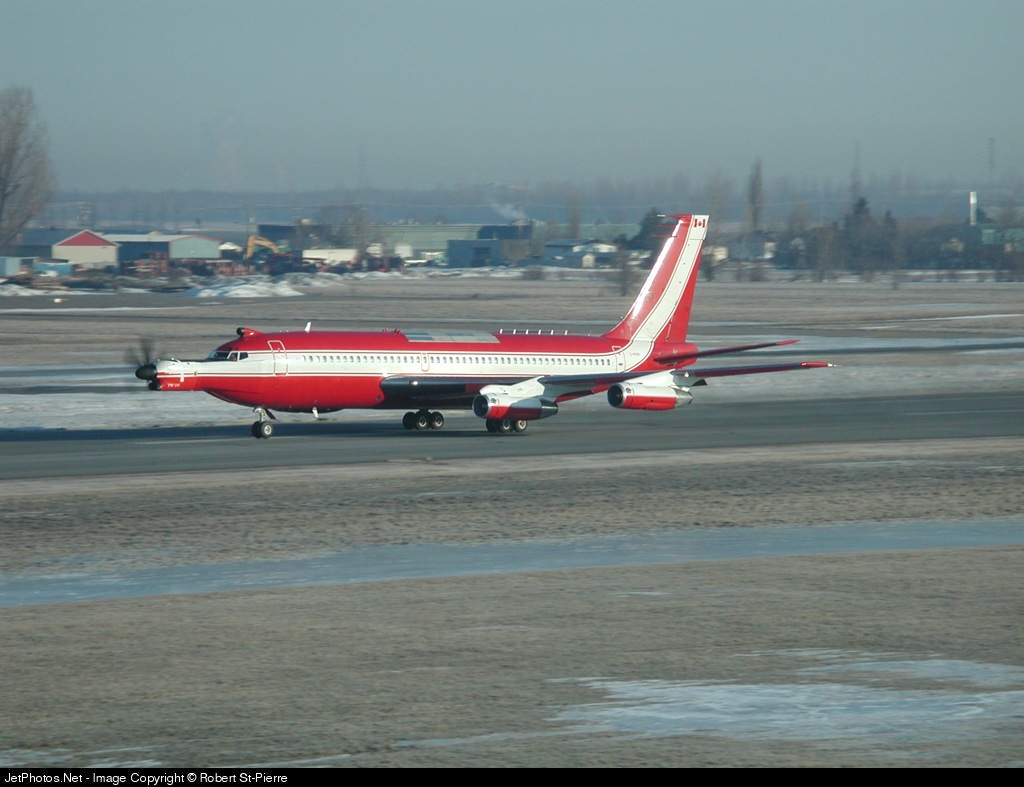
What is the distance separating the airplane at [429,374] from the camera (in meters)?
40.5

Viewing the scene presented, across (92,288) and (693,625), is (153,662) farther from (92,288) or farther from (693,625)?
(92,288)

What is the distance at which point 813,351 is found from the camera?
250 ft

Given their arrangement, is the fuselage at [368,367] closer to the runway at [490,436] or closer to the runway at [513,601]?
the runway at [490,436]

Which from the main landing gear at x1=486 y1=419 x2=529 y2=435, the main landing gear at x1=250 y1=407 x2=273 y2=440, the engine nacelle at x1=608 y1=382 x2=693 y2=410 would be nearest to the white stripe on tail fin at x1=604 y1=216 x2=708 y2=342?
the engine nacelle at x1=608 y1=382 x2=693 y2=410

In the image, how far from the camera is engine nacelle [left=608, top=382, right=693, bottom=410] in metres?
43.2

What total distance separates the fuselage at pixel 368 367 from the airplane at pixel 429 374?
0.11ft

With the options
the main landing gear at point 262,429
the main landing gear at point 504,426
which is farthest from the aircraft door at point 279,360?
the main landing gear at point 504,426

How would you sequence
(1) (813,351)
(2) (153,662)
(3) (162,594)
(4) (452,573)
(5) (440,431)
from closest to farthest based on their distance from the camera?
(2) (153,662) < (3) (162,594) < (4) (452,573) < (5) (440,431) < (1) (813,351)

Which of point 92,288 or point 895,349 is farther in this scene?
point 92,288

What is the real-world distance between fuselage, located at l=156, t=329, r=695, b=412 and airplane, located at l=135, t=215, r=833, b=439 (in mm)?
34

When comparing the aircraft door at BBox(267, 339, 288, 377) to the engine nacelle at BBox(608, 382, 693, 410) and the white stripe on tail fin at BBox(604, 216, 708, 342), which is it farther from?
the white stripe on tail fin at BBox(604, 216, 708, 342)

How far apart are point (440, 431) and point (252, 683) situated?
30.6 metres

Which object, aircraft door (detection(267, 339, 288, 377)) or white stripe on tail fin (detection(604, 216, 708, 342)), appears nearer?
aircraft door (detection(267, 339, 288, 377))
